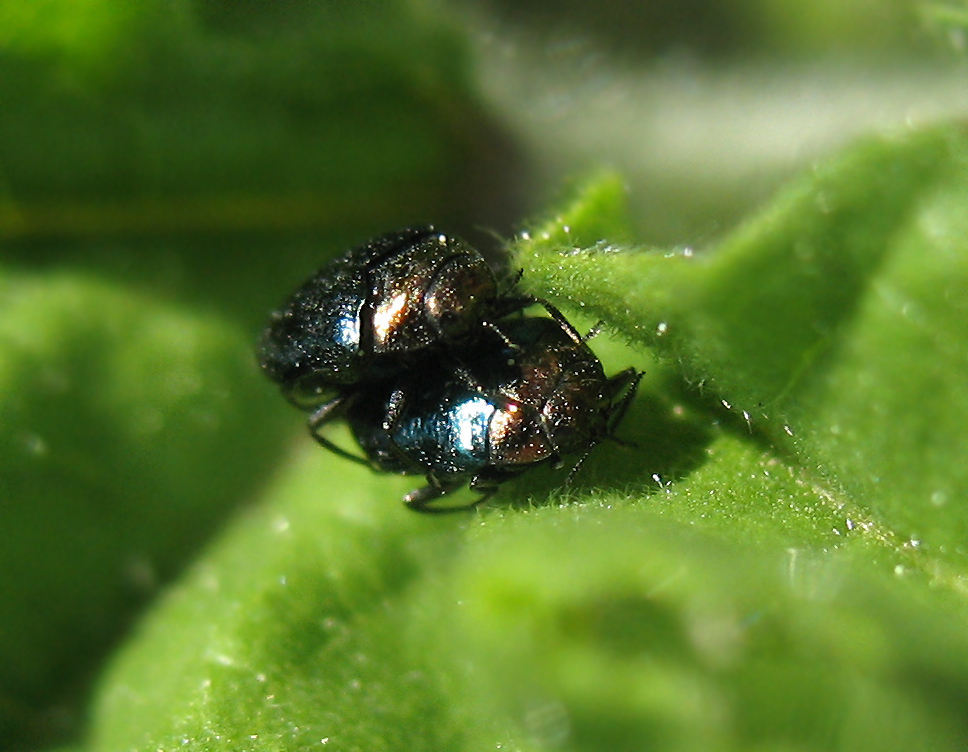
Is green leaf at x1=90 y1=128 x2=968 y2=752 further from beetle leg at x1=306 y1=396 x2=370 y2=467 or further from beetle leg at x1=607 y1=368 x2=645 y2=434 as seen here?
beetle leg at x1=306 y1=396 x2=370 y2=467

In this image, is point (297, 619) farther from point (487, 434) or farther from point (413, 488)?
point (487, 434)

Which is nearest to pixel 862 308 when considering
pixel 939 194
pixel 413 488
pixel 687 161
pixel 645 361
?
pixel 939 194

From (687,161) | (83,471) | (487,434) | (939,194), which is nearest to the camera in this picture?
(939,194)

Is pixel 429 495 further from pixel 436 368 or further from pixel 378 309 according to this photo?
pixel 378 309

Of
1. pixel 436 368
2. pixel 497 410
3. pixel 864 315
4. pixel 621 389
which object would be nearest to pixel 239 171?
pixel 436 368

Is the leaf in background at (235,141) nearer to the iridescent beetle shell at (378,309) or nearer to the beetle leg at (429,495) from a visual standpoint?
the iridescent beetle shell at (378,309)

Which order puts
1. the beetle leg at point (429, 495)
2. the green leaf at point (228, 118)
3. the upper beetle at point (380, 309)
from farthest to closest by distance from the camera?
the green leaf at point (228, 118), the upper beetle at point (380, 309), the beetle leg at point (429, 495)

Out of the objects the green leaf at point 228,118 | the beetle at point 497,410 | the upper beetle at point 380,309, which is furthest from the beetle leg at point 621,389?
the green leaf at point 228,118
